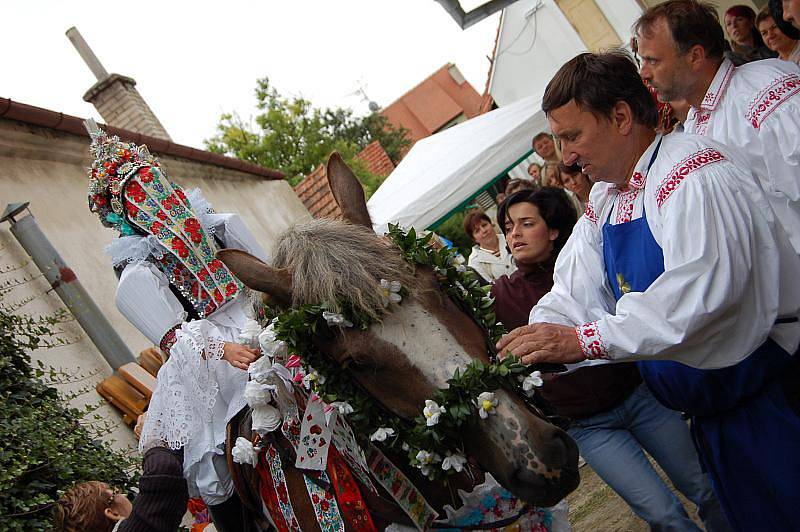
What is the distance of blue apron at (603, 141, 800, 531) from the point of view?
7.62 feet

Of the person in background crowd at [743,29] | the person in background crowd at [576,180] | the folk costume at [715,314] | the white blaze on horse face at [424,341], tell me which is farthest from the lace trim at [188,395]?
the person in background crowd at [743,29]

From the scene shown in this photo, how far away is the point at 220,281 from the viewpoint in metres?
3.74

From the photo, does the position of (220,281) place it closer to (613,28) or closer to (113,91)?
(113,91)

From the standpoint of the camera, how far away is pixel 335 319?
2250 mm

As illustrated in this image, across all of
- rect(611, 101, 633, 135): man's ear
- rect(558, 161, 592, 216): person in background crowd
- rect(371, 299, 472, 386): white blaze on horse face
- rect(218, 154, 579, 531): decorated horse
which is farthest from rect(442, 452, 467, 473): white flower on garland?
rect(558, 161, 592, 216): person in background crowd

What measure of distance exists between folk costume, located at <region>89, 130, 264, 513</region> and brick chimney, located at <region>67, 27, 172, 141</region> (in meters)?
11.2

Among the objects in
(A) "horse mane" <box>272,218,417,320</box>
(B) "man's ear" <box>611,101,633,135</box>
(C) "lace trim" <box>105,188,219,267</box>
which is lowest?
(B) "man's ear" <box>611,101,633,135</box>

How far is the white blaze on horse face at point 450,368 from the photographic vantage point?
1977 mm

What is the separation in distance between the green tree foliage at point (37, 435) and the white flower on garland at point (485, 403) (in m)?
3.54

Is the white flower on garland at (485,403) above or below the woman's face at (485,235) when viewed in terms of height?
above

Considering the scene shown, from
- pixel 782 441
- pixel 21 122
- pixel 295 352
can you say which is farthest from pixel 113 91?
pixel 782 441

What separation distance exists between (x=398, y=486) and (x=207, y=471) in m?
1.22

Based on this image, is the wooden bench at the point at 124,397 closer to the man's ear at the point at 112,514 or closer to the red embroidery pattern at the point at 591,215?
the man's ear at the point at 112,514

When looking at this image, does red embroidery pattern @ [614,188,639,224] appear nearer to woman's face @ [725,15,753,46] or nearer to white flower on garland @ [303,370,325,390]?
white flower on garland @ [303,370,325,390]
